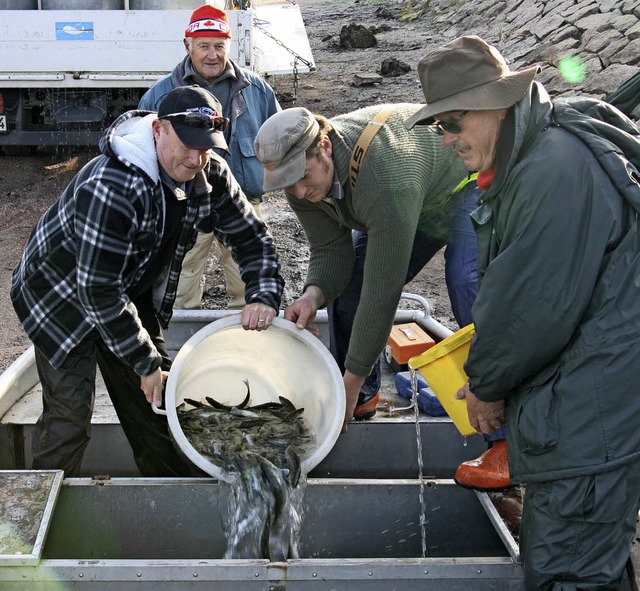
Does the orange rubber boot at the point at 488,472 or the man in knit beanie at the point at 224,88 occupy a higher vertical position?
the man in knit beanie at the point at 224,88

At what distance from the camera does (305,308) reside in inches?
145

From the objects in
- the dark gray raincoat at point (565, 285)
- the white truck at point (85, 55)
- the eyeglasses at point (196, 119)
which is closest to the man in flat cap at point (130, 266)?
the eyeglasses at point (196, 119)

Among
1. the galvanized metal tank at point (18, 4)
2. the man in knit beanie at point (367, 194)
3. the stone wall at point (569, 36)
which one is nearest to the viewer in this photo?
the man in knit beanie at point (367, 194)

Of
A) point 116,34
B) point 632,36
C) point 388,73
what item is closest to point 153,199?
point 116,34

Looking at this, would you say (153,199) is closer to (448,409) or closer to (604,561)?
(448,409)

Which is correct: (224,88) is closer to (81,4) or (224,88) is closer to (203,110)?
(203,110)

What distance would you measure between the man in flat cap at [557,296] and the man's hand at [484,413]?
0.12 meters

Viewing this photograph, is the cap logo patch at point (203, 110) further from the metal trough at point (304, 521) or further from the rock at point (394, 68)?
the rock at point (394, 68)

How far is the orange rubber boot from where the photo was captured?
3.12m

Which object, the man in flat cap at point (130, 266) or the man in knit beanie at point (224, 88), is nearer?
the man in flat cap at point (130, 266)

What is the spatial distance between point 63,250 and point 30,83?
480cm

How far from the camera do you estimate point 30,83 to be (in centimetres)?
754

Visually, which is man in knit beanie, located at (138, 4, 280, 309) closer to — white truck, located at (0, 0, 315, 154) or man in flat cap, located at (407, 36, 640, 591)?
white truck, located at (0, 0, 315, 154)

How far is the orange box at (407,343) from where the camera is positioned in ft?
15.9
